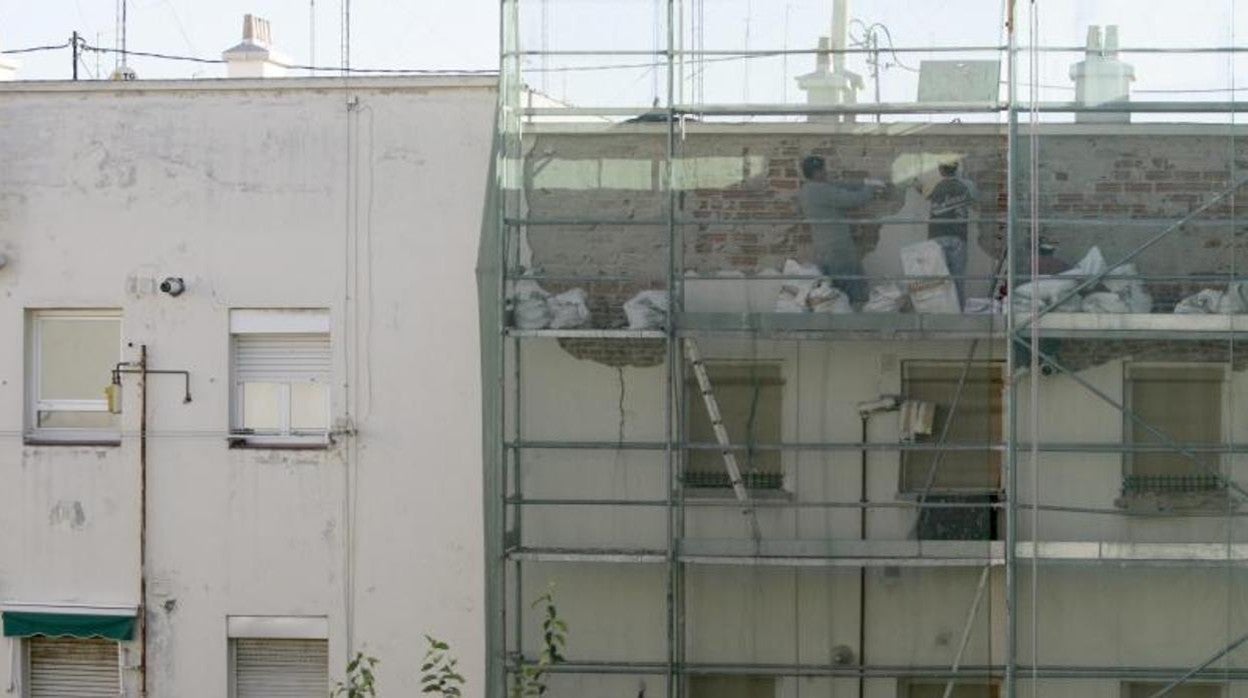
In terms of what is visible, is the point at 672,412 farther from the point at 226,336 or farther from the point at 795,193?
the point at 226,336

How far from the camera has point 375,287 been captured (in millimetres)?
14938

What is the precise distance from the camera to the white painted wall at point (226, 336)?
14.9 m

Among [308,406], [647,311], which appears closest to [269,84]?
[308,406]

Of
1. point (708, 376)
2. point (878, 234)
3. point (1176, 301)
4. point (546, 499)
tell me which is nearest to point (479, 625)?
point (546, 499)

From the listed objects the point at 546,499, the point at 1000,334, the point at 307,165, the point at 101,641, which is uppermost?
the point at 307,165

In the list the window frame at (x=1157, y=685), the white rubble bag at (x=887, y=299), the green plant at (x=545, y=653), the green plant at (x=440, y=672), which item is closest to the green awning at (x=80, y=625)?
A: the green plant at (x=440, y=672)

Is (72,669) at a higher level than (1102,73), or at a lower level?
lower

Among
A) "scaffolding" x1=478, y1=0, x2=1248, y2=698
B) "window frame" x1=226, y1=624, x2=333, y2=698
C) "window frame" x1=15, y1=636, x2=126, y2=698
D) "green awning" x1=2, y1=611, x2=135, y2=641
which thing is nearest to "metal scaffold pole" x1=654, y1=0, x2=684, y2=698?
"scaffolding" x1=478, y1=0, x2=1248, y2=698

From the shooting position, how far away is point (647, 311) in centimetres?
1365

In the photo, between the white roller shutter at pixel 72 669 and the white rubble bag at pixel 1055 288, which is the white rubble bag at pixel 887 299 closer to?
the white rubble bag at pixel 1055 288

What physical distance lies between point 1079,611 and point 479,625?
12.5 ft

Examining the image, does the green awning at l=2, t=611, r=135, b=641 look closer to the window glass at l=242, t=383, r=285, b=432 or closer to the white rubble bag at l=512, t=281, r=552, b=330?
the window glass at l=242, t=383, r=285, b=432

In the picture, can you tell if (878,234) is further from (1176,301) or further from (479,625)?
(479,625)

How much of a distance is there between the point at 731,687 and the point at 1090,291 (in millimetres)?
3238
